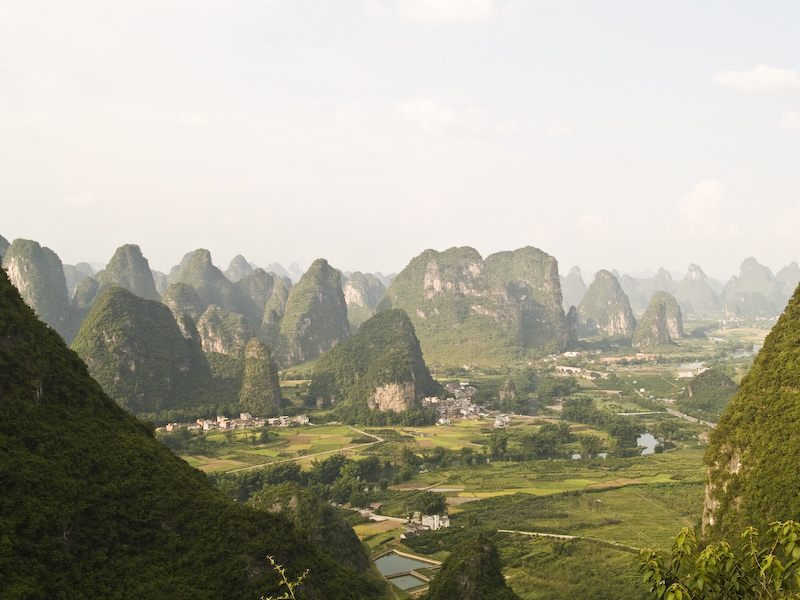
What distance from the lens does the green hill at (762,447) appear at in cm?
1820

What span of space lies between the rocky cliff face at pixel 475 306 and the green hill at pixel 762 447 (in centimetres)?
6935

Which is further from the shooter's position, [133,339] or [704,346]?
[704,346]

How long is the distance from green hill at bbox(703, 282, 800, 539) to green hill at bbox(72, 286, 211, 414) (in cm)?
4245

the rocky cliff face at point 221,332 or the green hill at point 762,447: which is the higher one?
the rocky cliff face at point 221,332

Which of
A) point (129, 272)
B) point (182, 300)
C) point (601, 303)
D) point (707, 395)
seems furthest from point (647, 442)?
point (601, 303)

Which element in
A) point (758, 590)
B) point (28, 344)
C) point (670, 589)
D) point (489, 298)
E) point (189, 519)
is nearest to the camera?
point (670, 589)

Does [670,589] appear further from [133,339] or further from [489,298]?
[489,298]

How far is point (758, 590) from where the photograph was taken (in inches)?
247

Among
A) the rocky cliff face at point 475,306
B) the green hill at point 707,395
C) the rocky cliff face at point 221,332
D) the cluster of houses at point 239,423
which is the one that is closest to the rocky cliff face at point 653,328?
the rocky cliff face at point 475,306

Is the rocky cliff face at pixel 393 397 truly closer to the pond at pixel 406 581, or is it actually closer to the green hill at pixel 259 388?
the green hill at pixel 259 388

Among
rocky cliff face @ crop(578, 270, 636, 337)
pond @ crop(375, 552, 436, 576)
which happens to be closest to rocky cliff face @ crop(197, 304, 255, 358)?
pond @ crop(375, 552, 436, 576)

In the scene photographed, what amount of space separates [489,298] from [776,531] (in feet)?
310

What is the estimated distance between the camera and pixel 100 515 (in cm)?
1595

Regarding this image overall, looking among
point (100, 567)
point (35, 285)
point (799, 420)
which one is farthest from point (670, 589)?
point (35, 285)
